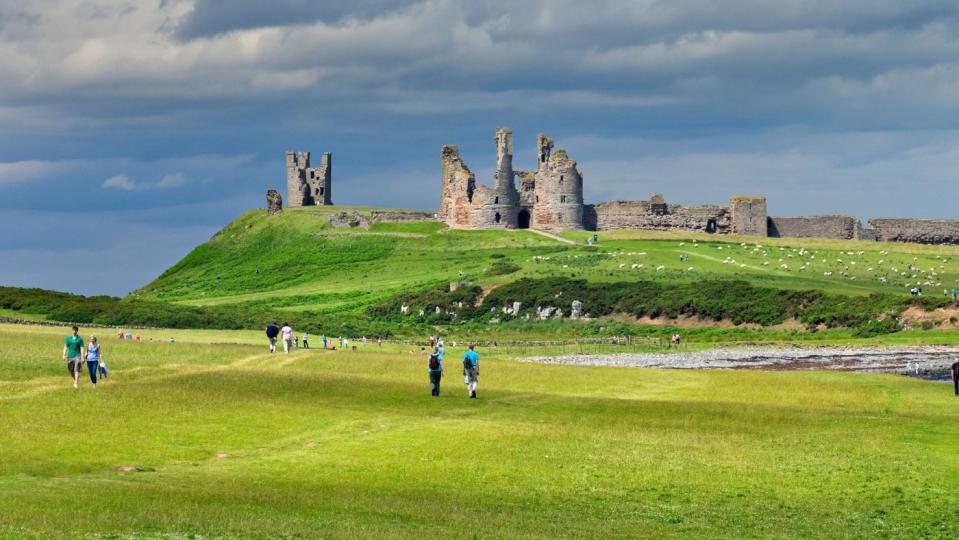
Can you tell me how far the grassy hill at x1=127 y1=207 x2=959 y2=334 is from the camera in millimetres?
103875

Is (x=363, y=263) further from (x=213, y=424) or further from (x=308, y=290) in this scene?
(x=213, y=424)

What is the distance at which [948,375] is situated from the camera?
60.2 meters

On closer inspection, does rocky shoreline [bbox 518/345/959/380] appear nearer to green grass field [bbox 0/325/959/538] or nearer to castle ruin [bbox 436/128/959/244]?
green grass field [bbox 0/325/959/538]

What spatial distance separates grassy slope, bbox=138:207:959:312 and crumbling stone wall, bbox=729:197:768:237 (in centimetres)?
382

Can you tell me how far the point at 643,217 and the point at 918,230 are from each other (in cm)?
2601

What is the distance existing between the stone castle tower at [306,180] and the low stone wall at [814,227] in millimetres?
54334

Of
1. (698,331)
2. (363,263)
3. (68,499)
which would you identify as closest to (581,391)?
(68,499)

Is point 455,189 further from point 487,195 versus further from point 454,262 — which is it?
point 454,262

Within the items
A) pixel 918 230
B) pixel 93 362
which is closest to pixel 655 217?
pixel 918 230

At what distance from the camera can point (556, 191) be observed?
451ft

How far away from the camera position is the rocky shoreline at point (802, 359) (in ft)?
213

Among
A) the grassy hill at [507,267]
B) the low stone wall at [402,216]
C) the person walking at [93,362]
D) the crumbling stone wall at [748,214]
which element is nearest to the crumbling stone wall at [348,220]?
the grassy hill at [507,267]

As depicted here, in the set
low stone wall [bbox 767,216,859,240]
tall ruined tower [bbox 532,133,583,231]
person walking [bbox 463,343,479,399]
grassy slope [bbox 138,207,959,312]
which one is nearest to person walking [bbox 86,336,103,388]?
person walking [bbox 463,343,479,399]

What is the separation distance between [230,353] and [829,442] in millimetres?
26019
